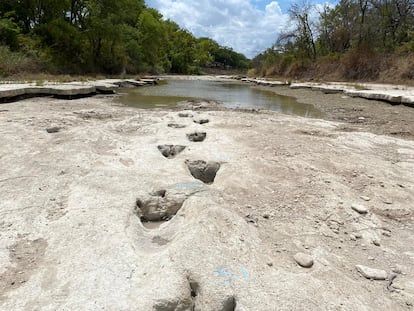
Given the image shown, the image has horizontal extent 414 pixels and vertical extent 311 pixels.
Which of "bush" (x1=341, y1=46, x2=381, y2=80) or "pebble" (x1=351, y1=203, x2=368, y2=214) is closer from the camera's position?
"pebble" (x1=351, y1=203, x2=368, y2=214)

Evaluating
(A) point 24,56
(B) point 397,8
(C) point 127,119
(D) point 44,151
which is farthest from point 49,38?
(B) point 397,8

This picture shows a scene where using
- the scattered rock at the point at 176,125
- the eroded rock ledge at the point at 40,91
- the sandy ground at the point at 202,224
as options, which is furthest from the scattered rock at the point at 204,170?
the eroded rock ledge at the point at 40,91

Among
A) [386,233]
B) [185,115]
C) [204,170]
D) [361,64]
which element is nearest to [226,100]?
[185,115]

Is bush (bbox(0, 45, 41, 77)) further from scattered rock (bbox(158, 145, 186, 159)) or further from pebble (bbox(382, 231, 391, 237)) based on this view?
pebble (bbox(382, 231, 391, 237))

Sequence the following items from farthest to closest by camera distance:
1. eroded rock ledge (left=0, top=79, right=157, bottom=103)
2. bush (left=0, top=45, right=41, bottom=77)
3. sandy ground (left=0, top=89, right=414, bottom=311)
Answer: bush (left=0, top=45, right=41, bottom=77), eroded rock ledge (left=0, top=79, right=157, bottom=103), sandy ground (left=0, top=89, right=414, bottom=311)

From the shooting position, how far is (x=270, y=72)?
3231 cm

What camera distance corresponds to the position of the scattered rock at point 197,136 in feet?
16.5

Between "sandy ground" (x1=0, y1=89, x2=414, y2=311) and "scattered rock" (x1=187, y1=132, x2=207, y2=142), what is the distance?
0.21m

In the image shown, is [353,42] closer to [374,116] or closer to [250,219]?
[374,116]

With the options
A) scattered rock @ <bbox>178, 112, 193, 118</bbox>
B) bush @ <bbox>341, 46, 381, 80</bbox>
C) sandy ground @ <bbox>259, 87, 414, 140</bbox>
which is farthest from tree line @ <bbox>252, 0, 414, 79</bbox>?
scattered rock @ <bbox>178, 112, 193, 118</bbox>

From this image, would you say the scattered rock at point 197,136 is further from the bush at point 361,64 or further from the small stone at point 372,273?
the bush at point 361,64

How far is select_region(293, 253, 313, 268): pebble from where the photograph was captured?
82.1 inches

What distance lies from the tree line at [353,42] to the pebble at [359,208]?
53.6ft

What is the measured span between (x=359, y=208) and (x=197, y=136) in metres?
2.80
